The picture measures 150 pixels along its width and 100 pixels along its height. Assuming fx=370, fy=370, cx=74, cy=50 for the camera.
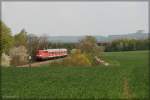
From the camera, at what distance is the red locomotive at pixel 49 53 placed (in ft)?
126

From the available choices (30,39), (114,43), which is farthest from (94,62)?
(30,39)

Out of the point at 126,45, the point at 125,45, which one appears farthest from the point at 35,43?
the point at 126,45

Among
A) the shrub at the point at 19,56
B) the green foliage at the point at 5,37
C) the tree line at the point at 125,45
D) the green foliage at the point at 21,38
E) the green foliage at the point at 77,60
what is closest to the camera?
the tree line at the point at 125,45

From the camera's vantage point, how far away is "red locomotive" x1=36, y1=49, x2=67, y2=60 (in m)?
38.4

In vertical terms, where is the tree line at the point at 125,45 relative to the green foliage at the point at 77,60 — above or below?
above

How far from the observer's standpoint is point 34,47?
132ft

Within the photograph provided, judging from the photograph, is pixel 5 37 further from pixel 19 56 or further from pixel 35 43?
pixel 35 43

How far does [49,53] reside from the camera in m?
39.0

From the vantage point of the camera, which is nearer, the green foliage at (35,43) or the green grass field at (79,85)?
the green grass field at (79,85)

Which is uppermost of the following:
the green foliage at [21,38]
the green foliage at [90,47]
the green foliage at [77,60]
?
the green foliage at [21,38]

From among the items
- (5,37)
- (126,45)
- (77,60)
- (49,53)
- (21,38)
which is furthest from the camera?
(49,53)

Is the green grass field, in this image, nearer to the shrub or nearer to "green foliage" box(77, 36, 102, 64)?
"green foliage" box(77, 36, 102, 64)

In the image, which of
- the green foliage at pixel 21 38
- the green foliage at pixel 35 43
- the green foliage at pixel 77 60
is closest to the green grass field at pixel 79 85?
the green foliage at pixel 77 60

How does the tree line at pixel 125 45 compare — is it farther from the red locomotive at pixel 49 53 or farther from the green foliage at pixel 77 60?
the red locomotive at pixel 49 53
